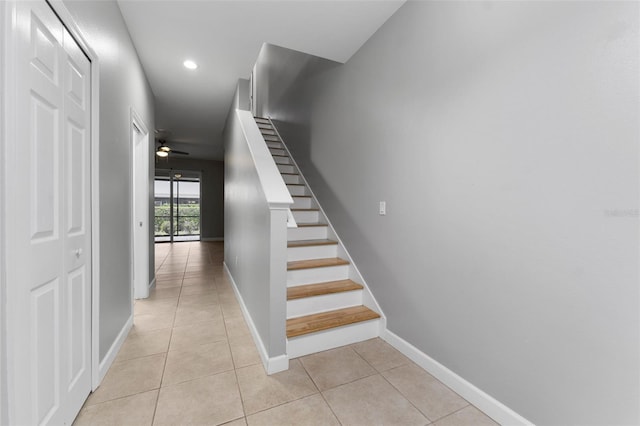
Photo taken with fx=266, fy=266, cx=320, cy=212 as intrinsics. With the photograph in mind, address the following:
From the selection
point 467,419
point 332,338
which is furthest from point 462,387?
point 332,338

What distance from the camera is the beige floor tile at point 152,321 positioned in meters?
2.49

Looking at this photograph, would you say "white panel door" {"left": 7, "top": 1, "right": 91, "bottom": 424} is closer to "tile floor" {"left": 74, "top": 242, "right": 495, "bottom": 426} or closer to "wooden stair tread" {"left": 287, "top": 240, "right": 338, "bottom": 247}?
"tile floor" {"left": 74, "top": 242, "right": 495, "bottom": 426}

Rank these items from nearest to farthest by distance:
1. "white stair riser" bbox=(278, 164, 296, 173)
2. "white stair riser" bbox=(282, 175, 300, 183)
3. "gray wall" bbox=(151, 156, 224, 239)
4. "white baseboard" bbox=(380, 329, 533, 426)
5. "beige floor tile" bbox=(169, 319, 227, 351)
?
"white baseboard" bbox=(380, 329, 533, 426) → "beige floor tile" bbox=(169, 319, 227, 351) → "white stair riser" bbox=(282, 175, 300, 183) → "white stair riser" bbox=(278, 164, 296, 173) → "gray wall" bbox=(151, 156, 224, 239)

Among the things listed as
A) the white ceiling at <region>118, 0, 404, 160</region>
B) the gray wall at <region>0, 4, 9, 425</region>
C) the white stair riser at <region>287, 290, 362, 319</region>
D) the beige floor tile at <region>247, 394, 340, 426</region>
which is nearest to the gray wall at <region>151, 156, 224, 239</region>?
the white ceiling at <region>118, 0, 404, 160</region>

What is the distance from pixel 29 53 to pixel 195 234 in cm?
912

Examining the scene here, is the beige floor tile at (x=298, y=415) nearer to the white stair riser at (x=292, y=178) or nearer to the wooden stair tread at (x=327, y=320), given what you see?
the wooden stair tread at (x=327, y=320)

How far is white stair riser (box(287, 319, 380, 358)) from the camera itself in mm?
2035

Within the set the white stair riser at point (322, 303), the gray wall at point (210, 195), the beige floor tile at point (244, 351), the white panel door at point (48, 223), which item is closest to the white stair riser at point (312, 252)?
the white stair riser at point (322, 303)

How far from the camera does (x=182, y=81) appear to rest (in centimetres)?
346

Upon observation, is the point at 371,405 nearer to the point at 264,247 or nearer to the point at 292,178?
the point at 264,247

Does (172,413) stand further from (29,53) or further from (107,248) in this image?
(29,53)

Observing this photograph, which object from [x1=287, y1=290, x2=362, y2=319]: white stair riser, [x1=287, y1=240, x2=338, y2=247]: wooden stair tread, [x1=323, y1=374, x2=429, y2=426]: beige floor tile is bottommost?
[x1=323, y1=374, x2=429, y2=426]: beige floor tile

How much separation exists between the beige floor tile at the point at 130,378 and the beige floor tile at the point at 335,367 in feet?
3.34

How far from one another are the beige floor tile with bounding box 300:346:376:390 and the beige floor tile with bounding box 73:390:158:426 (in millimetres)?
968
